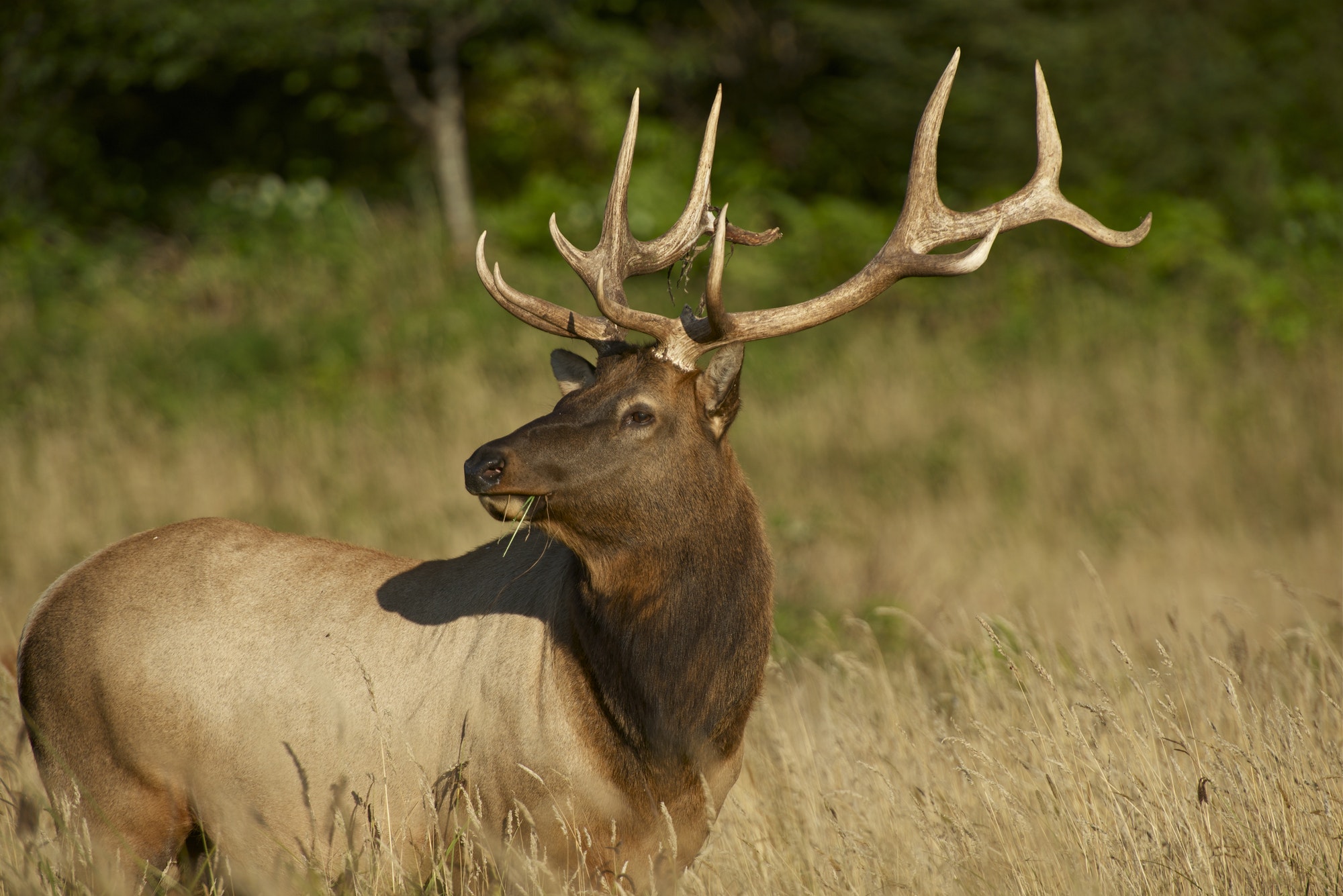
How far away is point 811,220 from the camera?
42.8 ft

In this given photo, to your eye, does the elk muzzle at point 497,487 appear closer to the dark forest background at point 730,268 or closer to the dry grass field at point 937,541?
the dry grass field at point 937,541

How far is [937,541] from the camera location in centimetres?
811

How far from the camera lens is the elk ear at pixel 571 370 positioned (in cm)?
395

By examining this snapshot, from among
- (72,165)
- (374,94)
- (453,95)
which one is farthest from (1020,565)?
(72,165)

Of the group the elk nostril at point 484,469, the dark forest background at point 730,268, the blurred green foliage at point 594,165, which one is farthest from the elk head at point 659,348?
the blurred green foliage at point 594,165

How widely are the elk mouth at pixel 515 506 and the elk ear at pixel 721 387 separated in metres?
0.61

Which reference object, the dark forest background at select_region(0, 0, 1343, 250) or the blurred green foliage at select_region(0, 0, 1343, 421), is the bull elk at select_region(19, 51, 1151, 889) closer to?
the blurred green foliage at select_region(0, 0, 1343, 421)

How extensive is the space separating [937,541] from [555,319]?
491 cm

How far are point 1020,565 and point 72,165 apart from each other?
14122mm

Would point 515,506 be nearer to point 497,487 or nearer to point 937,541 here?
point 497,487

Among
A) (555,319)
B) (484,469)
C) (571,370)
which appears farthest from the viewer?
(571,370)

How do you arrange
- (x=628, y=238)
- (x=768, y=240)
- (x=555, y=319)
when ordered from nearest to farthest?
(x=555, y=319)
(x=628, y=238)
(x=768, y=240)

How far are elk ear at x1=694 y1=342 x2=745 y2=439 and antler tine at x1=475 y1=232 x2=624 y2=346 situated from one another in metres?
Result: 0.36

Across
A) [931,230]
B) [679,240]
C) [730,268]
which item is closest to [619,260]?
[679,240]
